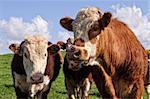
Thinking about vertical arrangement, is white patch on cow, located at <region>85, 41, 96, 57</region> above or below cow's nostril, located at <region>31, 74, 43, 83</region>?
above

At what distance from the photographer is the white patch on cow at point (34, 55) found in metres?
8.58

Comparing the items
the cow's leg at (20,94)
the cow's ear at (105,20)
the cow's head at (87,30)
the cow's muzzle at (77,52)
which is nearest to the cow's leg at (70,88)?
the cow's leg at (20,94)

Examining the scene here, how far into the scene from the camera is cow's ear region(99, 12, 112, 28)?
19.1 feet

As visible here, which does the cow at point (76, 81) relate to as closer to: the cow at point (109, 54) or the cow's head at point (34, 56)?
the cow's head at point (34, 56)

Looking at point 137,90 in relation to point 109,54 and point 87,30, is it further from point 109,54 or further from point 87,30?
point 87,30

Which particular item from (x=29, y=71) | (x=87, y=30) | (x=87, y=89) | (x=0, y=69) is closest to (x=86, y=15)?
(x=87, y=30)

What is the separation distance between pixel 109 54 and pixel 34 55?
3067mm

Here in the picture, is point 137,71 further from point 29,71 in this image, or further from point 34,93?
point 34,93

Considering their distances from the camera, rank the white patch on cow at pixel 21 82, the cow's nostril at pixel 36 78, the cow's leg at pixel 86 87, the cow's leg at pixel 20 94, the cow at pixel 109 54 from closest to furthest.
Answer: the cow at pixel 109 54
the cow's nostril at pixel 36 78
the white patch on cow at pixel 21 82
the cow's leg at pixel 20 94
the cow's leg at pixel 86 87

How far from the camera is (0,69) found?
27.5 meters

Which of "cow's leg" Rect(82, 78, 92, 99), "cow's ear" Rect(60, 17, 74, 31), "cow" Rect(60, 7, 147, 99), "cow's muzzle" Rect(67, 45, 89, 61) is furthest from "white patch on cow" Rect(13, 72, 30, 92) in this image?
"cow's muzzle" Rect(67, 45, 89, 61)

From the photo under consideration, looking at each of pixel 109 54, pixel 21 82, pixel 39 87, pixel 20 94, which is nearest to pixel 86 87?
pixel 39 87

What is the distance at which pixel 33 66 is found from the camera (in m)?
8.55

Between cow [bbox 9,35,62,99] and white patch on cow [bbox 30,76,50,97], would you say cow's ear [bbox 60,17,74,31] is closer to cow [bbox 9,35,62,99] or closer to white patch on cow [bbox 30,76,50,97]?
cow [bbox 9,35,62,99]
